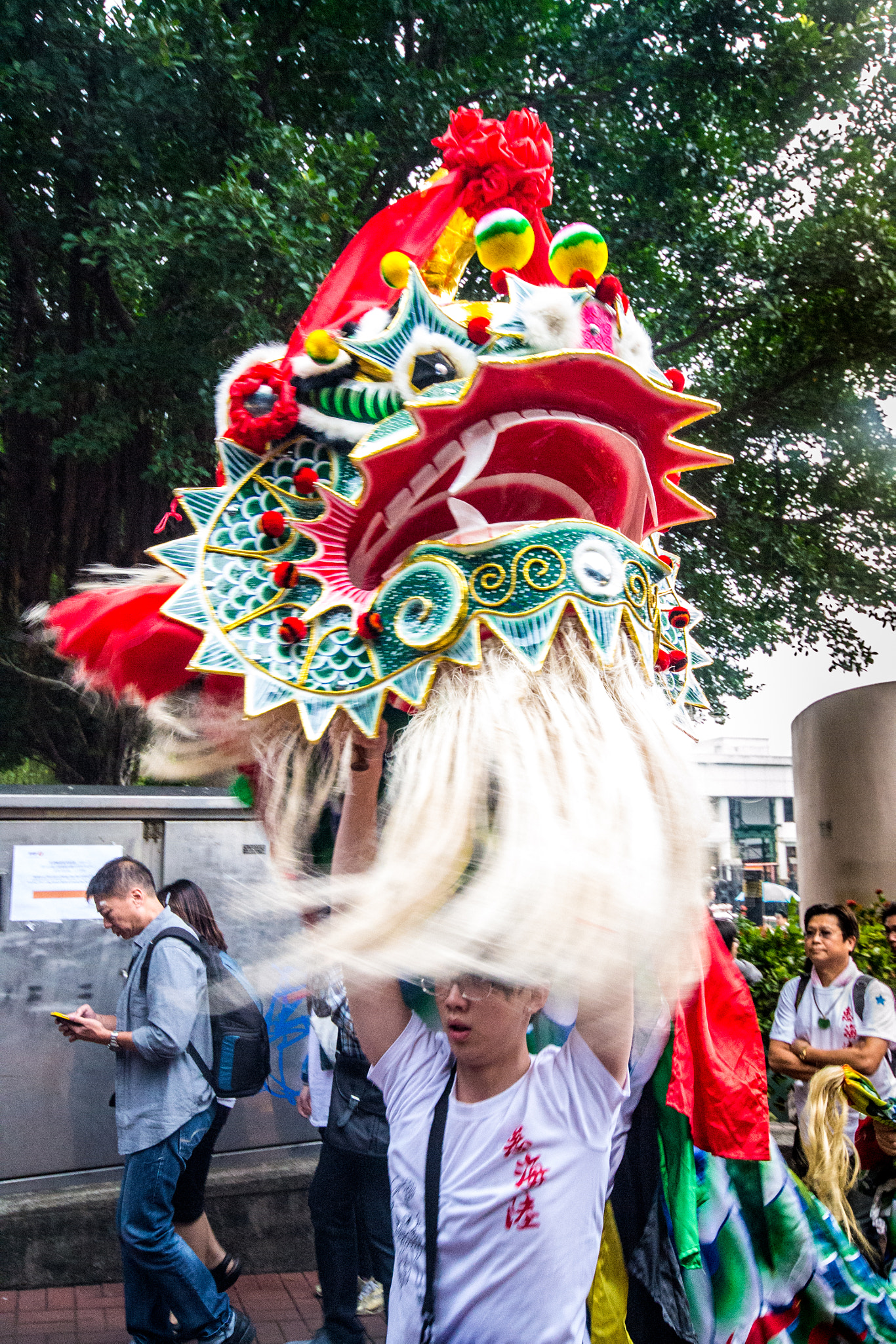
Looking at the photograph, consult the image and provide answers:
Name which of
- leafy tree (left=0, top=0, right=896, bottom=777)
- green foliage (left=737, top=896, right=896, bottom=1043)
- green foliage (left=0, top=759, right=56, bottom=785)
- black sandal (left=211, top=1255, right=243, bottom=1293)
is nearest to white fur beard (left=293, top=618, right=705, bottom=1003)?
black sandal (left=211, top=1255, right=243, bottom=1293)

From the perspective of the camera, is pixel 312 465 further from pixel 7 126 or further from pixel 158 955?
pixel 7 126

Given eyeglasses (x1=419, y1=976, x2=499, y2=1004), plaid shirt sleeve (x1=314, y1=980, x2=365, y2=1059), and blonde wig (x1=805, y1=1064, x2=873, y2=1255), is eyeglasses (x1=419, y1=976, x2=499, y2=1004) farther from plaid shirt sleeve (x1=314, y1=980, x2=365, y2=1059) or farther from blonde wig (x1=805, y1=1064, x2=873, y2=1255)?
plaid shirt sleeve (x1=314, y1=980, x2=365, y2=1059)

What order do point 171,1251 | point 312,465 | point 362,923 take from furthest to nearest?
point 171,1251 → point 312,465 → point 362,923

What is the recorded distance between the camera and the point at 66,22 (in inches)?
203

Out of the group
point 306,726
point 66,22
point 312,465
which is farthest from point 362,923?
point 66,22

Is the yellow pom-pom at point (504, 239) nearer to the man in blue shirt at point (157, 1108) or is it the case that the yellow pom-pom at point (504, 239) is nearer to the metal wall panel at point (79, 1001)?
the man in blue shirt at point (157, 1108)

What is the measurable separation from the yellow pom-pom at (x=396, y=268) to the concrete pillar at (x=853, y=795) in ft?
20.8

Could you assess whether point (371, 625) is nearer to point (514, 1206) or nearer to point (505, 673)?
point (505, 673)

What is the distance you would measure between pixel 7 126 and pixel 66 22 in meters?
0.60

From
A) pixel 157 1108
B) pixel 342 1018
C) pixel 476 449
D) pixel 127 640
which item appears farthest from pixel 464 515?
pixel 157 1108

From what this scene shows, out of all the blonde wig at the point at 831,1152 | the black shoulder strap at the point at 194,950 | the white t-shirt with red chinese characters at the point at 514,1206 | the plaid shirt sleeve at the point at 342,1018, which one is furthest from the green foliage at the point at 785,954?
the white t-shirt with red chinese characters at the point at 514,1206

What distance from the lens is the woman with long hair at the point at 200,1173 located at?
3.40 m

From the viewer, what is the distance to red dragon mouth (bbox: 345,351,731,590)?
4.23 feet

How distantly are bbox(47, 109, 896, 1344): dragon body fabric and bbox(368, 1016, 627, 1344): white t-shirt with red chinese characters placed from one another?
0.44 ft
